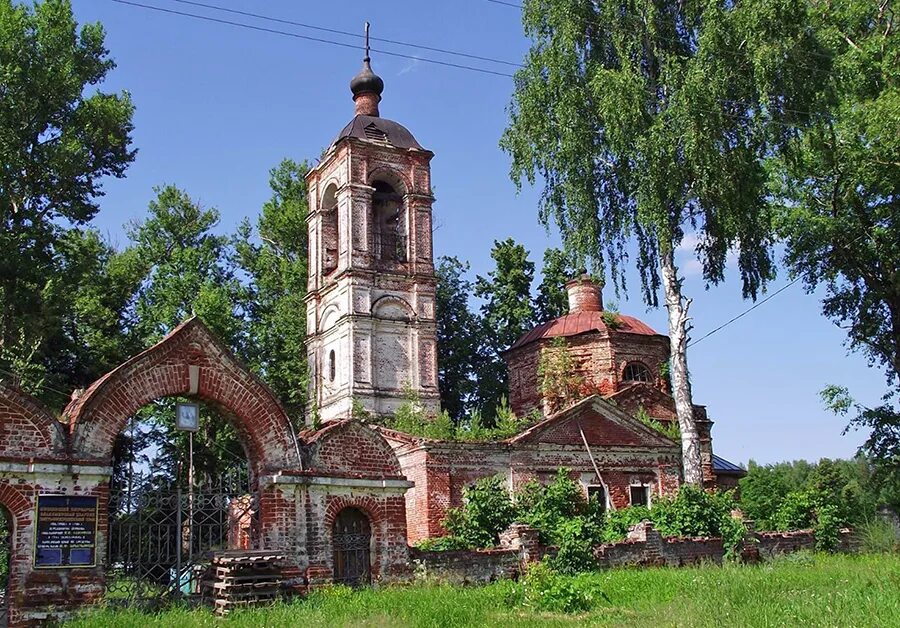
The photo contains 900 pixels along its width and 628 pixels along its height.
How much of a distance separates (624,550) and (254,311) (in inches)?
838

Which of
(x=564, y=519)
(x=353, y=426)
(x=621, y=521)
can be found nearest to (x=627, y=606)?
(x=353, y=426)

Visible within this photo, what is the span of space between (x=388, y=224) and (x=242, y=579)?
64.9 feet

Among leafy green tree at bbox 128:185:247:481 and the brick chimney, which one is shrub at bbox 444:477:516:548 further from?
the brick chimney

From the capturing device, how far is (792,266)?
76.7 feet

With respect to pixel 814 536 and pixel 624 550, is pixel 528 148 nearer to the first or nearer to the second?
pixel 624 550

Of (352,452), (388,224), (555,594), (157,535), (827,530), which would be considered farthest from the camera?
(388,224)

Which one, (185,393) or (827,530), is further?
(827,530)

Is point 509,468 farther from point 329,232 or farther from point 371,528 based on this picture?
point 329,232

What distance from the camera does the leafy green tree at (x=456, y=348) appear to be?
119ft

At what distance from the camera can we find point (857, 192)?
21969mm

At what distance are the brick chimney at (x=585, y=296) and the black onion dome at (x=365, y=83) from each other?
9.82 meters

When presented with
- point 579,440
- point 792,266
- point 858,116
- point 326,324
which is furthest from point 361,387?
point 858,116

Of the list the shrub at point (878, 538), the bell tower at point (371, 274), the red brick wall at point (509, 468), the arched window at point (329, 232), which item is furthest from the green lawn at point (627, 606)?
the arched window at point (329, 232)

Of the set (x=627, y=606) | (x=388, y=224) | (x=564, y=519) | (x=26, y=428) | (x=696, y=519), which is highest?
(x=388, y=224)
